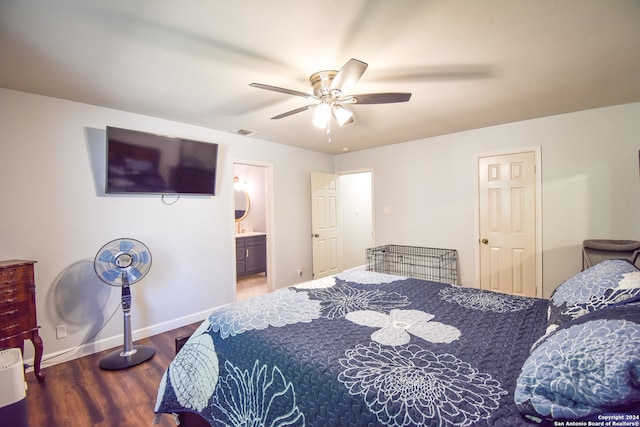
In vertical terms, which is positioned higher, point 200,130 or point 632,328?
point 200,130

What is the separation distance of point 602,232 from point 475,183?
1.36 m

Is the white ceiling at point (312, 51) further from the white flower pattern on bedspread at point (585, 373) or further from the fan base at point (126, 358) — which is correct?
the fan base at point (126, 358)

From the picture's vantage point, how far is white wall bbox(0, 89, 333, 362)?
2.48 metres

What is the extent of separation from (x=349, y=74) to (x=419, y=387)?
5.26ft

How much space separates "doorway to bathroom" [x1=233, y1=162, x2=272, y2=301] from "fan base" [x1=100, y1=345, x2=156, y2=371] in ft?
7.05

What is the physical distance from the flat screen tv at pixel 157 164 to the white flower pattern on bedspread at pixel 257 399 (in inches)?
90.8

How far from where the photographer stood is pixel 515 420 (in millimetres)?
875

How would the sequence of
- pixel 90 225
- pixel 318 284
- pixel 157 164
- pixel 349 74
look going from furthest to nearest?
pixel 157 164
pixel 90 225
pixel 318 284
pixel 349 74

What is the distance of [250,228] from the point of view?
6.18 meters

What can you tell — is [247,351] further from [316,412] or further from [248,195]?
[248,195]

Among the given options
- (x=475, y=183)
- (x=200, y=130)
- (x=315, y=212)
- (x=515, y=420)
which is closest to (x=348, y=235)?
(x=315, y=212)

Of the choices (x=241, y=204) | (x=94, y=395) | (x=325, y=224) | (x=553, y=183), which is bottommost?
(x=94, y=395)

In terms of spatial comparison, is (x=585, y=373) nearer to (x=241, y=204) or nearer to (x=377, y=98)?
(x=377, y=98)

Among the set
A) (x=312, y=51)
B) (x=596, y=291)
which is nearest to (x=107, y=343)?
(x=312, y=51)
